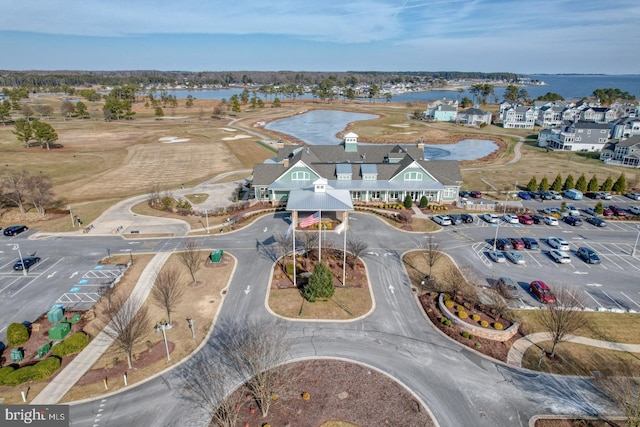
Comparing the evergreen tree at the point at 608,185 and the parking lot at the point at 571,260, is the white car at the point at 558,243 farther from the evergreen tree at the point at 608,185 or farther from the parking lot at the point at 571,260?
the evergreen tree at the point at 608,185

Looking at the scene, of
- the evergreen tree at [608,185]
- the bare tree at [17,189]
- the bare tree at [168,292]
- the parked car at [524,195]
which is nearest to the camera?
the bare tree at [168,292]

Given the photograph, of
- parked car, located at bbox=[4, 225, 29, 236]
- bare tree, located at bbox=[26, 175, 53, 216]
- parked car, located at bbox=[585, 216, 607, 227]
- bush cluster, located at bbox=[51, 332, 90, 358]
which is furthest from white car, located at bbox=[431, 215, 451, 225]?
bare tree, located at bbox=[26, 175, 53, 216]

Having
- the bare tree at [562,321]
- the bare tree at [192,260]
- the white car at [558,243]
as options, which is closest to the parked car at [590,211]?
the white car at [558,243]

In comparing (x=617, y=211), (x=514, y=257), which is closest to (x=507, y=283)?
(x=514, y=257)

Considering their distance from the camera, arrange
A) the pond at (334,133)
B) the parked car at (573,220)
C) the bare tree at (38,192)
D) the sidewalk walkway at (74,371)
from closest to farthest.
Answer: the sidewalk walkway at (74,371) < the parked car at (573,220) < the bare tree at (38,192) < the pond at (334,133)

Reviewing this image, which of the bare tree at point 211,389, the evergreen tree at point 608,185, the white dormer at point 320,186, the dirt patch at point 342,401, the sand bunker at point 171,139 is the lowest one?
the dirt patch at point 342,401

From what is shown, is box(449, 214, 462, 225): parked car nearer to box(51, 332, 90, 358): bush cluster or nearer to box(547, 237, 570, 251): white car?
box(547, 237, 570, 251): white car
